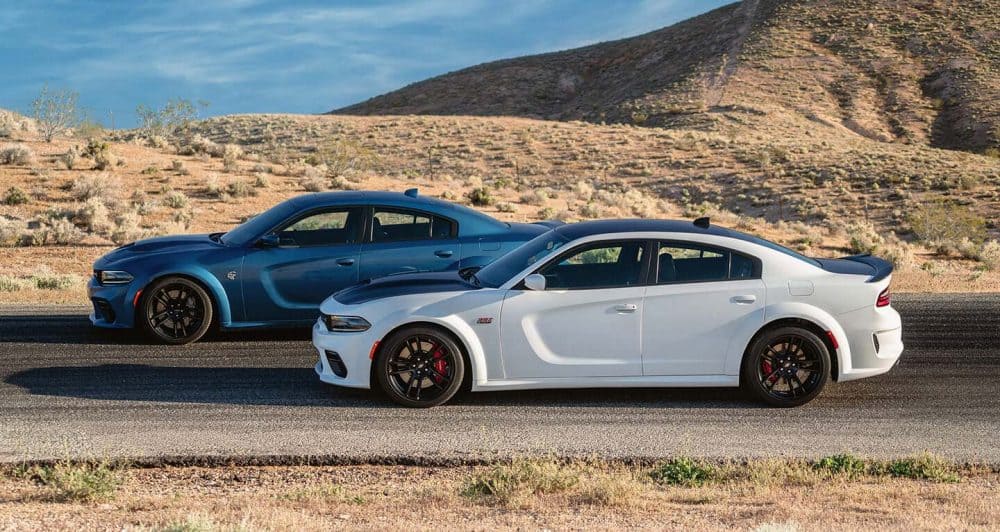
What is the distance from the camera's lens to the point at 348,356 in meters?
8.45

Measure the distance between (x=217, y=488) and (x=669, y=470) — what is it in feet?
9.37

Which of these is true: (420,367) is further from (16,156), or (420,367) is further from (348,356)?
(16,156)

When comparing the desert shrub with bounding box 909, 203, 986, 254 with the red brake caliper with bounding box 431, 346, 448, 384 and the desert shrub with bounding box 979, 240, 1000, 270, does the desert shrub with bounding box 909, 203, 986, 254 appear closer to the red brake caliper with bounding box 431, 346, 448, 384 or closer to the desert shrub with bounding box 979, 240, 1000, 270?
the desert shrub with bounding box 979, 240, 1000, 270

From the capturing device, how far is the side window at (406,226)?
11.3 m

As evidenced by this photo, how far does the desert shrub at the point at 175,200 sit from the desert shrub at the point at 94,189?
1355mm

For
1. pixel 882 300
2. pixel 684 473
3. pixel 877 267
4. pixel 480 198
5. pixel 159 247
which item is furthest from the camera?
pixel 480 198

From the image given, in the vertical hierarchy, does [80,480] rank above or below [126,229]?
below

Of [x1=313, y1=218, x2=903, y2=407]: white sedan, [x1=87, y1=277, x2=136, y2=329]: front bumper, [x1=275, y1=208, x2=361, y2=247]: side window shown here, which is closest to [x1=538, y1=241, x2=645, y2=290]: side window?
[x1=313, y1=218, x2=903, y2=407]: white sedan

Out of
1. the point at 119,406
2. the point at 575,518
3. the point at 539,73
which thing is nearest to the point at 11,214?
the point at 119,406

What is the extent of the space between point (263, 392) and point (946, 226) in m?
33.3

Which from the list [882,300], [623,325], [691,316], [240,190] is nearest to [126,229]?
[240,190]

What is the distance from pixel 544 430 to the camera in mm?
7898

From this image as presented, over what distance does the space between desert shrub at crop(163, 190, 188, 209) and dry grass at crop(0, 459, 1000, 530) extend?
22888 millimetres

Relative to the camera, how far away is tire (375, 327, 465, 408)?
8344mm
